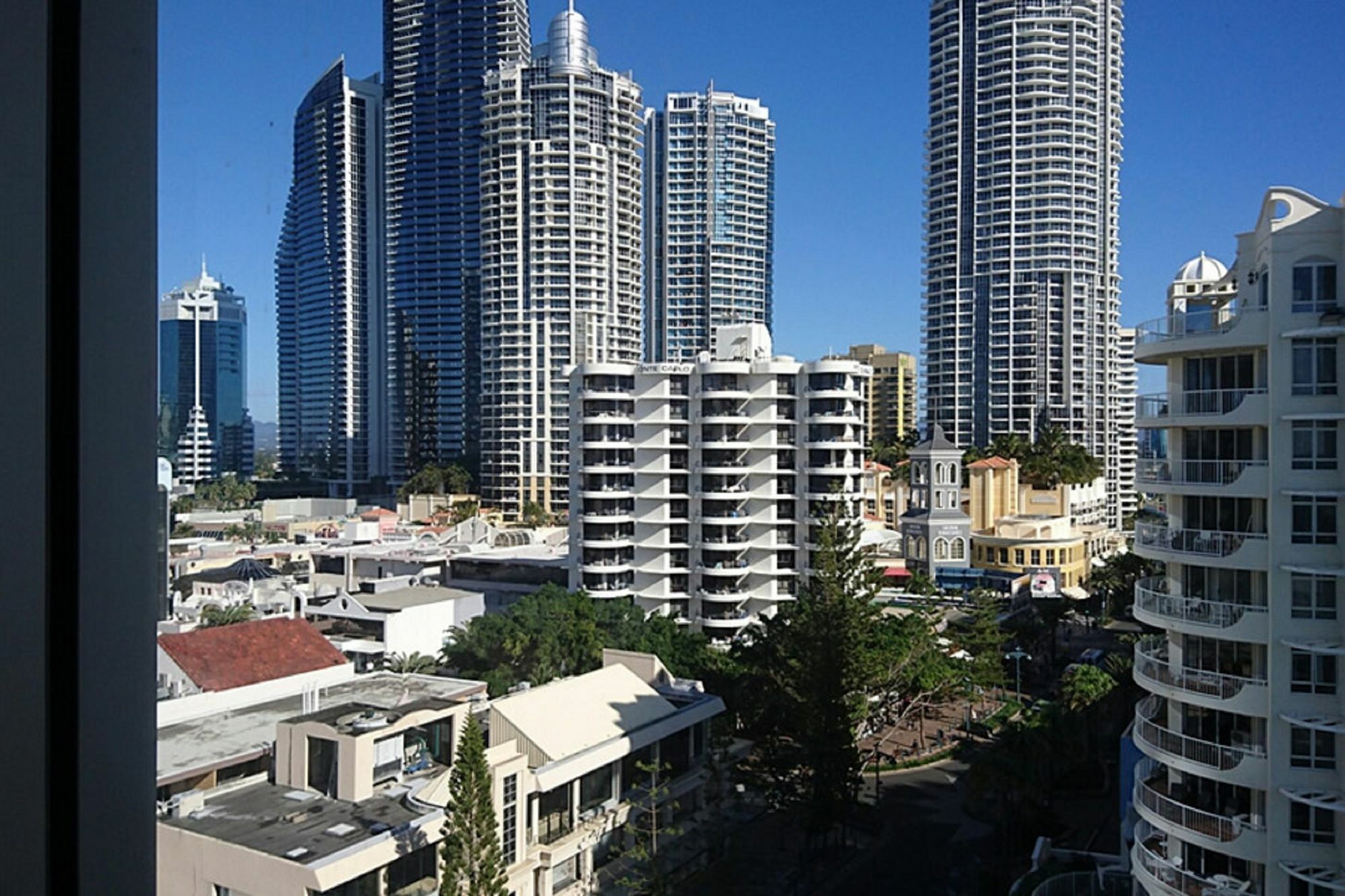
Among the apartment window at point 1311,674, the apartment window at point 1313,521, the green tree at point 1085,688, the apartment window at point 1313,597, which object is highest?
the apartment window at point 1313,521

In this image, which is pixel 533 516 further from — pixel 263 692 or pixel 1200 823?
pixel 1200 823

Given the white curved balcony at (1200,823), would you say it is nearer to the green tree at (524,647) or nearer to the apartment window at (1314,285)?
the apartment window at (1314,285)

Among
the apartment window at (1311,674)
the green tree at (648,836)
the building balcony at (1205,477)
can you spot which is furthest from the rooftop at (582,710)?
the apartment window at (1311,674)

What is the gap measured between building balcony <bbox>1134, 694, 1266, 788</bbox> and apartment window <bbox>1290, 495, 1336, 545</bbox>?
1.61 ft

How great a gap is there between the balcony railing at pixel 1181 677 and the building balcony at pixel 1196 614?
0.09m

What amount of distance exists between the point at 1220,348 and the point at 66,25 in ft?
8.70

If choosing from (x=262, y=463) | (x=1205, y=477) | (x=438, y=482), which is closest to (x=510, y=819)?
(x=262, y=463)

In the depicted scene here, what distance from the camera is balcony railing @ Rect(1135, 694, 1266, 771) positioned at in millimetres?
2357

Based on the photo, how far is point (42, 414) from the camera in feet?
0.83

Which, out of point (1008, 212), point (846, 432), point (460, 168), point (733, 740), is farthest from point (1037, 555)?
point (460, 168)

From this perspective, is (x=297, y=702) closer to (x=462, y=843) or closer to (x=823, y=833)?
(x=462, y=843)

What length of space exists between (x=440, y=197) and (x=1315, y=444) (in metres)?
10.4

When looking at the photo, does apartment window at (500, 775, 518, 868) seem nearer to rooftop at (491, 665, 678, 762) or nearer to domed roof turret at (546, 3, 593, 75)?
rooftop at (491, 665, 678, 762)

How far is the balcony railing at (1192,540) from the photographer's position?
2395mm
